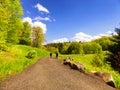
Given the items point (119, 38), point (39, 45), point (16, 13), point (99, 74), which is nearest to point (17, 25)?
point (16, 13)

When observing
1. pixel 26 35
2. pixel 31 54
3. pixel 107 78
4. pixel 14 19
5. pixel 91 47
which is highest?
pixel 26 35

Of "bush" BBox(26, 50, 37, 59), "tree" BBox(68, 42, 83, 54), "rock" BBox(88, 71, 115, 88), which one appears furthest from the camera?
"tree" BBox(68, 42, 83, 54)

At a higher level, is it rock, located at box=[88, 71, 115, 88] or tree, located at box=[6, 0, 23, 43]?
tree, located at box=[6, 0, 23, 43]

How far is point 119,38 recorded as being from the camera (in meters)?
33.1

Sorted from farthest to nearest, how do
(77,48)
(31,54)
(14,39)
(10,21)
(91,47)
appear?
(91,47), (77,48), (31,54), (14,39), (10,21)

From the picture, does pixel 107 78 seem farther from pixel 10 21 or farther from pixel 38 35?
pixel 38 35

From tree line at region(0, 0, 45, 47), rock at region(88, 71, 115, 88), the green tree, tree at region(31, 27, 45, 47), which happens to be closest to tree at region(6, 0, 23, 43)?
tree line at region(0, 0, 45, 47)

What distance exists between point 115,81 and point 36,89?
5201 millimetres

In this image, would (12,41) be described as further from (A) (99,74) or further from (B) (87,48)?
(B) (87,48)

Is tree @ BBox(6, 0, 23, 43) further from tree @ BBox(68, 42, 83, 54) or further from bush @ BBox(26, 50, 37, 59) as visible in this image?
tree @ BBox(68, 42, 83, 54)

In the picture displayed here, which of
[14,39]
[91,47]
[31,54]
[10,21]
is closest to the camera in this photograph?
[10,21]

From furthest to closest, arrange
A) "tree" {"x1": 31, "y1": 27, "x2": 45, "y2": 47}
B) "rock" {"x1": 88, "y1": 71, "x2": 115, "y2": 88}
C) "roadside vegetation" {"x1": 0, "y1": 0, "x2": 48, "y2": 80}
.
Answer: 1. "tree" {"x1": 31, "y1": 27, "x2": 45, "y2": 47}
2. "roadside vegetation" {"x1": 0, "y1": 0, "x2": 48, "y2": 80}
3. "rock" {"x1": 88, "y1": 71, "x2": 115, "y2": 88}

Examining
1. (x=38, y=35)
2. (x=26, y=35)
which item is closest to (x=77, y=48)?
(x=38, y=35)

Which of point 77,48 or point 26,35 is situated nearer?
point 26,35
